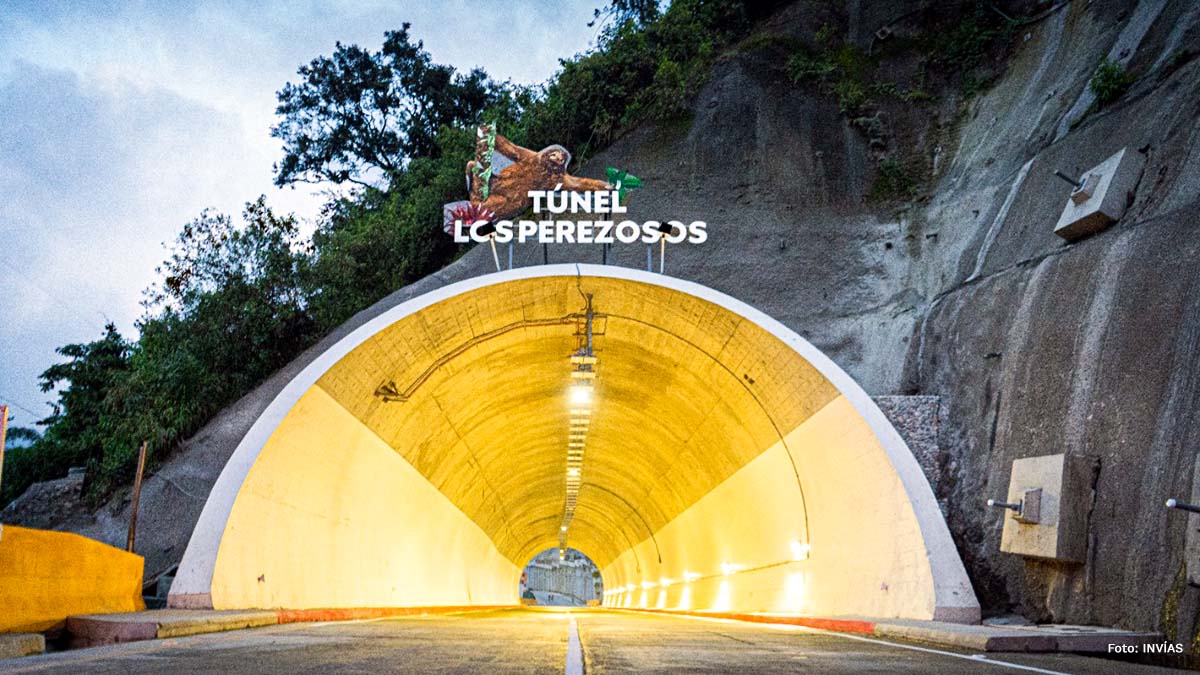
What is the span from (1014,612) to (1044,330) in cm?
506

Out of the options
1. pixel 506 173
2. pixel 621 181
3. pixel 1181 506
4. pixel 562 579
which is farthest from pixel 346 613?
pixel 562 579

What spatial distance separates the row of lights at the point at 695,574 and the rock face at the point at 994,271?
9.16ft

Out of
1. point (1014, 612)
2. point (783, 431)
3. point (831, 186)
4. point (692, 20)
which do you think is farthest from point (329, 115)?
point (1014, 612)

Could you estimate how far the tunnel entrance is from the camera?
255 ft

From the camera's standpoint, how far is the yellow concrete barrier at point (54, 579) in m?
10.8

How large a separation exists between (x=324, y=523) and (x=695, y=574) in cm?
1583

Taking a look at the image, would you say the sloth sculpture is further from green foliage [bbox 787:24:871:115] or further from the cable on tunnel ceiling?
the cable on tunnel ceiling

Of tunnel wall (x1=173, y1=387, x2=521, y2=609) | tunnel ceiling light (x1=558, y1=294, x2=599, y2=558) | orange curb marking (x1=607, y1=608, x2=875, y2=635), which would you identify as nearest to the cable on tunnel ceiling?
tunnel ceiling light (x1=558, y1=294, x2=599, y2=558)

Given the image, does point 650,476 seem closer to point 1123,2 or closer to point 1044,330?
point 1044,330

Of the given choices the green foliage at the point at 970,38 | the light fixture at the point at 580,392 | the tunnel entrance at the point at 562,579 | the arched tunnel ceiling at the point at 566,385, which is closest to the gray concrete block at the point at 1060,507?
the arched tunnel ceiling at the point at 566,385

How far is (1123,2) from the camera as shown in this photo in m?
29.2

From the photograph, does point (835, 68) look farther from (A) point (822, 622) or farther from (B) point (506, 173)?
(A) point (822, 622)

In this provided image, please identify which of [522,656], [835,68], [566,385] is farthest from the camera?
[835,68]

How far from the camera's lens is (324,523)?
58.0 feet
